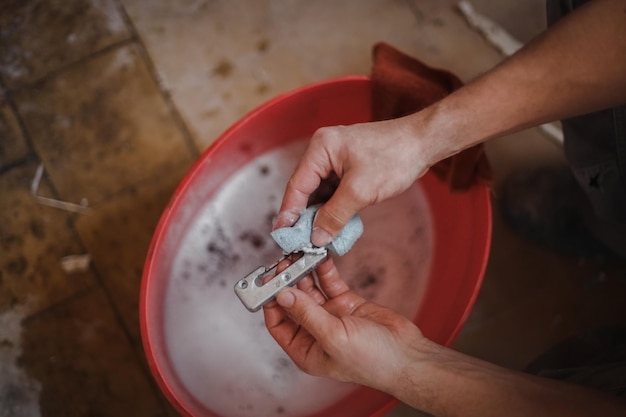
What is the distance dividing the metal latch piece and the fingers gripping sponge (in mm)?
13

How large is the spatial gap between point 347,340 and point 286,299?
0.10 metres

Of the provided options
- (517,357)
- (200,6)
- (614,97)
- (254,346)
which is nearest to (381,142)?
(614,97)

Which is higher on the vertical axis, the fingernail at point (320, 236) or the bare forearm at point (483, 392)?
the fingernail at point (320, 236)

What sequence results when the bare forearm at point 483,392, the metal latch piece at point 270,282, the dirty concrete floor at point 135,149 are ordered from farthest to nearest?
the dirty concrete floor at point 135,149 → the metal latch piece at point 270,282 → the bare forearm at point 483,392

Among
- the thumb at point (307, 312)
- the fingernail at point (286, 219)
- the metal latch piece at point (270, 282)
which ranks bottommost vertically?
the thumb at point (307, 312)

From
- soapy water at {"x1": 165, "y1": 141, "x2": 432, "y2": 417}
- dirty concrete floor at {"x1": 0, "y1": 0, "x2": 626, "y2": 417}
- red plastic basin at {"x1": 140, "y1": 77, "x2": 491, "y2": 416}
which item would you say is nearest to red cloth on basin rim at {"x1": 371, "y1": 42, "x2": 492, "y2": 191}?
red plastic basin at {"x1": 140, "y1": 77, "x2": 491, "y2": 416}

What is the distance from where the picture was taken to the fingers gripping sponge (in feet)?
2.23

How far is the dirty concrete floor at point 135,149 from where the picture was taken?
3.08ft

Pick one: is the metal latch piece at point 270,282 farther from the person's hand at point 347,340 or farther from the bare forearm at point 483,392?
the bare forearm at point 483,392

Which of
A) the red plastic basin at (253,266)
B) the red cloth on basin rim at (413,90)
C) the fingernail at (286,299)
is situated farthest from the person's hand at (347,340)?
the red cloth on basin rim at (413,90)

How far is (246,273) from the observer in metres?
0.90

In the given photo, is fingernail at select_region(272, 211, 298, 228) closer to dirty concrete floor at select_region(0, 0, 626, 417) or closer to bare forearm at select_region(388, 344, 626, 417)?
bare forearm at select_region(388, 344, 626, 417)

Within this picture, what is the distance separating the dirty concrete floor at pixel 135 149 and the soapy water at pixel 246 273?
0.14m

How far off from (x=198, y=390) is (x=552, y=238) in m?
0.63
